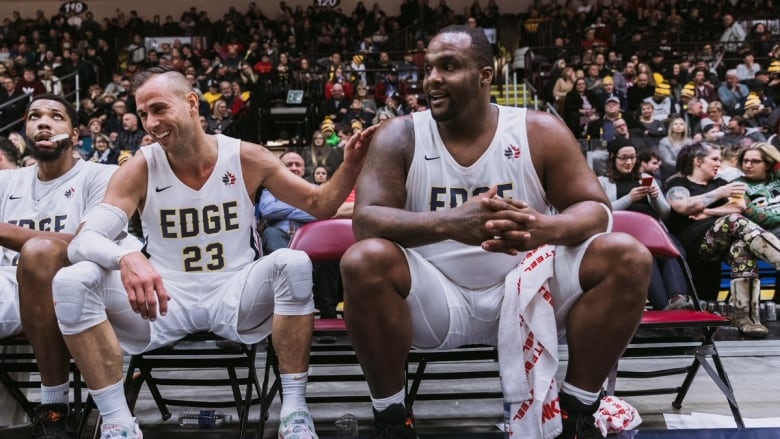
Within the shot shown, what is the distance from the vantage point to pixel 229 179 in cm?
284

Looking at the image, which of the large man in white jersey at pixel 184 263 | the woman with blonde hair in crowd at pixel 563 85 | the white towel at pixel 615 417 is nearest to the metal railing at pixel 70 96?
the woman with blonde hair in crowd at pixel 563 85

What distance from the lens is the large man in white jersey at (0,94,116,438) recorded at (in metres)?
2.53

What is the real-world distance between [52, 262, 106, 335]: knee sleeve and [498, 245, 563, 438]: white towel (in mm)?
1335

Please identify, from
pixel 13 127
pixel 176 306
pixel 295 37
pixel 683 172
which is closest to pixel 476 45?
pixel 176 306

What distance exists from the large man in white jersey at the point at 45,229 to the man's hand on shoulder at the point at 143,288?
401mm

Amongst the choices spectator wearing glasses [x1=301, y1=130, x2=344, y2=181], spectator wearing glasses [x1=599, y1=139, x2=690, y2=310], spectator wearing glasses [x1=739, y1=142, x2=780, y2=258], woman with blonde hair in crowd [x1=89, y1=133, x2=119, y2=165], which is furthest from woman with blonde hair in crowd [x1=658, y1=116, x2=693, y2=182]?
woman with blonde hair in crowd [x1=89, y1=133, x2=119, y2=165]

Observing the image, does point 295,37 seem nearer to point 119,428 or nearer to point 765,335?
point 765,335

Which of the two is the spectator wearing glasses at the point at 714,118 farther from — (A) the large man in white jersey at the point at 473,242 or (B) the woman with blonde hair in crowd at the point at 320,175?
(A) the large man in white jersey at the point at 473,242

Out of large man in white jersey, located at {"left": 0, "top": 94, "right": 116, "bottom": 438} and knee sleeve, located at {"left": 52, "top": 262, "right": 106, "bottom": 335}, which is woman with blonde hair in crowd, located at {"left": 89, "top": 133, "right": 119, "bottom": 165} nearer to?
large man in white jersey, located at {"left": 0, "top": 94, "right": 116, "bottom": 438}

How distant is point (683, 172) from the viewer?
5.26 metres

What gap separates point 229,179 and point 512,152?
110 cm

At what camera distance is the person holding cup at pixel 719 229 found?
14.8 ft

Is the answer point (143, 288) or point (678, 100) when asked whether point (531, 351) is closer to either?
point (143, 288)

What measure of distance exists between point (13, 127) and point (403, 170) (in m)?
10.6
